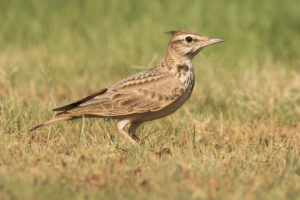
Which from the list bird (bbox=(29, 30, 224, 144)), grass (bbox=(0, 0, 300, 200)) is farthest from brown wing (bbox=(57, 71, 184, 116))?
grass (bbox=(0, 0, 300, 200))

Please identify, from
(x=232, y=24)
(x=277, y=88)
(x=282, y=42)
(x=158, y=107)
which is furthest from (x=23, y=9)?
(x=158, y=107)

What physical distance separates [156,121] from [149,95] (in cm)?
128

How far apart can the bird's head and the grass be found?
0.96m

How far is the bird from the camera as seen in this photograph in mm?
7012

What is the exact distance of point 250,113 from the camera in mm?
8664

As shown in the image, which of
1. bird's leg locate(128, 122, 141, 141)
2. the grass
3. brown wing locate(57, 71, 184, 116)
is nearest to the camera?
the grass

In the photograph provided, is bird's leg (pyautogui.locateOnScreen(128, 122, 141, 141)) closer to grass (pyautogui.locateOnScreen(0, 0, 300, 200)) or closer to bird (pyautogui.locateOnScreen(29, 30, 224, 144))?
bird (pyautogui.locateOnScreen(29, 30, 224, 144))

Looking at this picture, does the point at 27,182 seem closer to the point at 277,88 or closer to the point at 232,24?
the point at 277,88

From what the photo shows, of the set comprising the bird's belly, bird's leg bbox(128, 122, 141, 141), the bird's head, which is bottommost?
bird's leg bbox(128, 122, 141, 141)

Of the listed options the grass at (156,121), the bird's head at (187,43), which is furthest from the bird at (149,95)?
the grass at (156,121)

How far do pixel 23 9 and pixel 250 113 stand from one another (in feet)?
23.6

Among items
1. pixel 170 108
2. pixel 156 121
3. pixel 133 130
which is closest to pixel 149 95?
pixel 170 108

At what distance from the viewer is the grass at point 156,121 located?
5164 millimetres

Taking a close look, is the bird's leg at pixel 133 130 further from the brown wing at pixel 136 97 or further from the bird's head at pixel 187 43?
the bird's head at pixel 187 43
